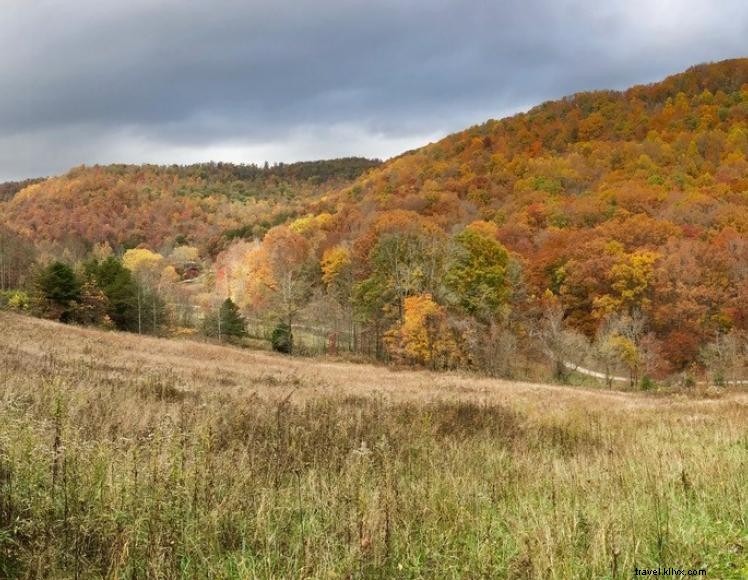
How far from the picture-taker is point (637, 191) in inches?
3273

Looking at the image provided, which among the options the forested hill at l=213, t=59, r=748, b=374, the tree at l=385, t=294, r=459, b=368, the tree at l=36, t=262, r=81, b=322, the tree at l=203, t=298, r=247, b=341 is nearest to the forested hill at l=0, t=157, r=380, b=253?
the forested hill at l=213, t=59, r=748, b=374

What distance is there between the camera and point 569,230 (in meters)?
75.9

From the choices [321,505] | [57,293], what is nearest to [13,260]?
[57,293]

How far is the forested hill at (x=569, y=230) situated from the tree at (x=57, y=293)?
23466 mm

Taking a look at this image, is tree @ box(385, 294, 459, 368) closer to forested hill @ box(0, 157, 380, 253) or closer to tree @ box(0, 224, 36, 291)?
tree @ box(0, 224, 36, 291)

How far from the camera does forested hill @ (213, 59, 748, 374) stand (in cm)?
4941

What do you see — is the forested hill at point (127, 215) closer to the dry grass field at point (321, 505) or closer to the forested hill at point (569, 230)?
the forested hill at point (569, 230)

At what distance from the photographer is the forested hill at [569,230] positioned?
1945 inches

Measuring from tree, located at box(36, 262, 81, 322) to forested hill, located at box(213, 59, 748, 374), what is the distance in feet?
77.0

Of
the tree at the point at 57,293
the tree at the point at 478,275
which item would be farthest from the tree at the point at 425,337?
the tree at the point at 57,293

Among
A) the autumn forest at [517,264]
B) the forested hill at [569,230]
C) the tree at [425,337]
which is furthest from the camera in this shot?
the forested hill at [569,230]

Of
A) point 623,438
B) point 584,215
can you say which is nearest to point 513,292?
point 584,215

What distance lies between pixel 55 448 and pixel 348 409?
268 inches

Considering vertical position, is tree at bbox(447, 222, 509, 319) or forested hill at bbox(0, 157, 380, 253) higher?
forested hill at bbox(0, 157, 380, 253)
